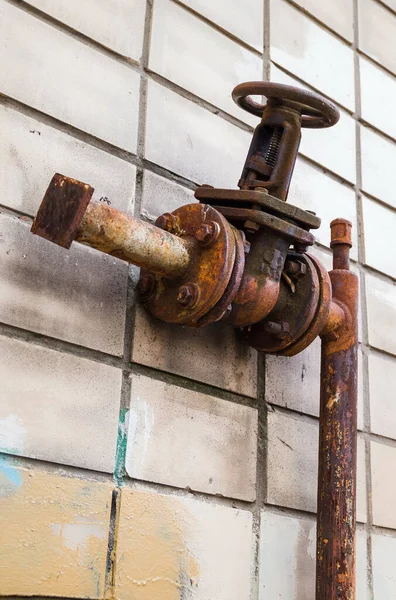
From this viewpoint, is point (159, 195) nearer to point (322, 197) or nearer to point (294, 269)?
point (294, 269)

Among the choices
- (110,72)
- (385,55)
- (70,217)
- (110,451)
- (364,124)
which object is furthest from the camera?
(385,55)

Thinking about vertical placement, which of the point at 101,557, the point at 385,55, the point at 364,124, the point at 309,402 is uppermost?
the point at 385,55

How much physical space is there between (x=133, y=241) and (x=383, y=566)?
2.28ft

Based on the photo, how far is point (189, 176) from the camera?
4.06 ft

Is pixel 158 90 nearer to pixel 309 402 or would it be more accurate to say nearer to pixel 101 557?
pixel 309 402

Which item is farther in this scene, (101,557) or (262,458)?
(262,458)

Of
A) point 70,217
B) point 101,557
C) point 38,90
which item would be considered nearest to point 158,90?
point 38,90

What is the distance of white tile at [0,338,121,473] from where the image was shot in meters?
0.95

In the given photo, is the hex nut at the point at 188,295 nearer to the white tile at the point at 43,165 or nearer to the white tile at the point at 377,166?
the white tile at the point at 43,165

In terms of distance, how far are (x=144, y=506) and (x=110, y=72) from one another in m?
0.61

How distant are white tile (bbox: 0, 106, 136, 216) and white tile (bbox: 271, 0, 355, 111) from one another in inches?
18.8

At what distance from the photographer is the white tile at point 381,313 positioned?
143 centimetres

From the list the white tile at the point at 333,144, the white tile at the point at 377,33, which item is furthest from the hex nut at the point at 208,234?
the white tile at the point at 377,33

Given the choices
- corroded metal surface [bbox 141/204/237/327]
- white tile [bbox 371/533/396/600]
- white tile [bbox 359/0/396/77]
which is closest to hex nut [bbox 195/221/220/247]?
corroded metal surface [bbox 141/204/237/327]
